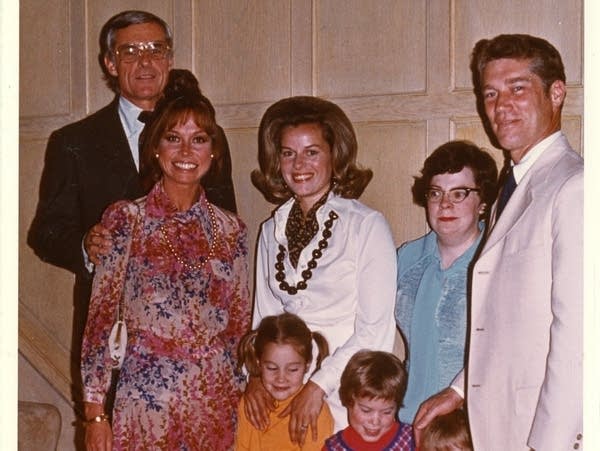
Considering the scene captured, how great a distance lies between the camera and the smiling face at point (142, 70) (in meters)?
1.86

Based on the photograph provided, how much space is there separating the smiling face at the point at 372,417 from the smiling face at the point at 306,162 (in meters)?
0.40

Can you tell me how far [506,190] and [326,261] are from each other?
38 cm

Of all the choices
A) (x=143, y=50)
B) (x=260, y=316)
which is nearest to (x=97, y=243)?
(x=260, y=316)

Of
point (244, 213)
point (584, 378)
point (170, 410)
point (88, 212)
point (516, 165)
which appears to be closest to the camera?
point (584, 378)

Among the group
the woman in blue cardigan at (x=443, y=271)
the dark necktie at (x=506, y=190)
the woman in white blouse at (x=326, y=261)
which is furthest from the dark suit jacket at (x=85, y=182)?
the dark necktie at (x=506, y=190)

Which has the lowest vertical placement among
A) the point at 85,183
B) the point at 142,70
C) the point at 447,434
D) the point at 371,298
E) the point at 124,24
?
the point at 447,434

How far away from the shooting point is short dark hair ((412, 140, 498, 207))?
5.37 ft

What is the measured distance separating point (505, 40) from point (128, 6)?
95 centimetres

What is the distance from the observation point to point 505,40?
1497 mm

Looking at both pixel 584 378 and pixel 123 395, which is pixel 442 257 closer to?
pixel 584 378

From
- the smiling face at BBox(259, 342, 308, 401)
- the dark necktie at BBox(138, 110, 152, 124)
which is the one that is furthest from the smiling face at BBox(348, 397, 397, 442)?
the dark necktie at BBox(138, 110, 152, 124)

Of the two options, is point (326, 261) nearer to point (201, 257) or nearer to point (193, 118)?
point (201, 257)

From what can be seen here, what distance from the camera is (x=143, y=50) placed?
1.87m
